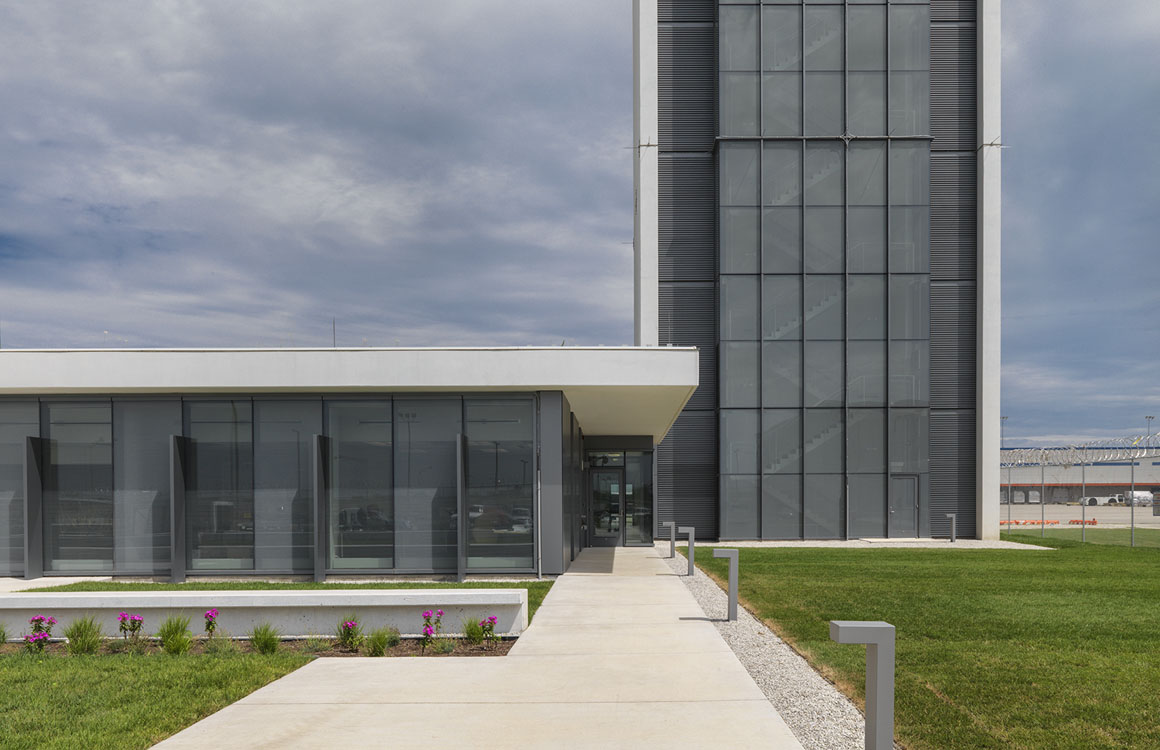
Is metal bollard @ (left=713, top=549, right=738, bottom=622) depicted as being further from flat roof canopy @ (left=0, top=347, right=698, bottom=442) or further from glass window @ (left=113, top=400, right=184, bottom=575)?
glass window @ (left=113, top=400, right=184, bottom=575)

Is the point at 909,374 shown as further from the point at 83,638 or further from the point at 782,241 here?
the point at 83,638

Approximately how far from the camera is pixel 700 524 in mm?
33250

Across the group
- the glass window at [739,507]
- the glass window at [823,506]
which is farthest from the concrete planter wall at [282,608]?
the glass window at [823,506]

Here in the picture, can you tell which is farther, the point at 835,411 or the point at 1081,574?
the point at 835,411

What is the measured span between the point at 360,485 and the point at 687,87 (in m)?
23.1

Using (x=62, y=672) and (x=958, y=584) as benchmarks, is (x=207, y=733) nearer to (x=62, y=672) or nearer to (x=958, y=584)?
(x=62, y=672)

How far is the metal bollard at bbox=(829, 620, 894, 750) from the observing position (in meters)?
5.81

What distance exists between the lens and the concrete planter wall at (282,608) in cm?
1123

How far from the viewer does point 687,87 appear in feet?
113

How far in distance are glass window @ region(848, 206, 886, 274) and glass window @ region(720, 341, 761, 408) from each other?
207 inches

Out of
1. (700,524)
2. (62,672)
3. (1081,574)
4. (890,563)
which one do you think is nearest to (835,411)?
(700,524)

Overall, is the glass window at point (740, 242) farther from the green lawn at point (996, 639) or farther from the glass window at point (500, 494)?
the glass window at point (500, 494)

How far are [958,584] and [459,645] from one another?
11783 mm

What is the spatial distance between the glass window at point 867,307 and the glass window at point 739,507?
699 centimetres
